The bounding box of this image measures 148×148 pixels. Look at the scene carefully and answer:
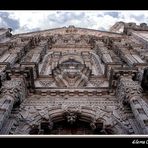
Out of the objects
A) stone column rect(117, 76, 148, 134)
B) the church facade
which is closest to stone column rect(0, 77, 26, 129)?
the church facade

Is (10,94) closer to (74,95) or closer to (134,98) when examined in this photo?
(74,95)

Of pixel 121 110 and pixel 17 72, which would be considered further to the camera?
pixel 17 72

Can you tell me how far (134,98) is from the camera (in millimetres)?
10742

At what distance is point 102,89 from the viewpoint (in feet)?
44.8

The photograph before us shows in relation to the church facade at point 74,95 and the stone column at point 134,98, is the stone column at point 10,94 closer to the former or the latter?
the church facade at point 74,95

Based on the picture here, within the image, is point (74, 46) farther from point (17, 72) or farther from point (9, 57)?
point (17, 72)

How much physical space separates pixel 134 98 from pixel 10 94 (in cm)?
525

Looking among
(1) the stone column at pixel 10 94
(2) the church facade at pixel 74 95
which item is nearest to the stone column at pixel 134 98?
(2) the church facade at pixel 74 95

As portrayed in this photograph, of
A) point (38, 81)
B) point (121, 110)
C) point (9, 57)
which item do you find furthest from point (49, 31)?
point (121, 110)

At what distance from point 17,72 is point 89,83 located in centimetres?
444

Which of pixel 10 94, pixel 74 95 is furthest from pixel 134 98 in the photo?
pixel 10 94

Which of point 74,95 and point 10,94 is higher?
point 10,94
